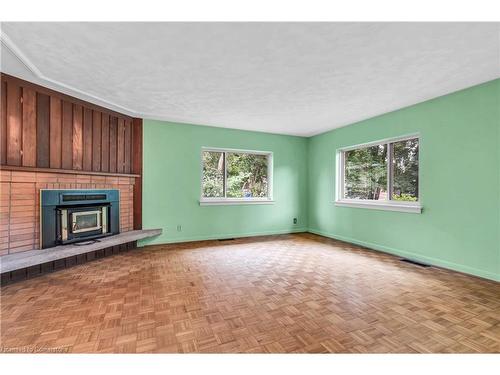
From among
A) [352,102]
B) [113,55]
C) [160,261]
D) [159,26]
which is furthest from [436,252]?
[113,55]

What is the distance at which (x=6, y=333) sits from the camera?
5.88ft

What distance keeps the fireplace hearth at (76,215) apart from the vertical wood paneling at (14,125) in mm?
503

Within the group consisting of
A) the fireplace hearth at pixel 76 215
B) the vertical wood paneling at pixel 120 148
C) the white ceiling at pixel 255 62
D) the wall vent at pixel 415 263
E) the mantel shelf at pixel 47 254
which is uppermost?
the white ceiling at pixel 255 62

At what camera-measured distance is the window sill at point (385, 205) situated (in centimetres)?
368

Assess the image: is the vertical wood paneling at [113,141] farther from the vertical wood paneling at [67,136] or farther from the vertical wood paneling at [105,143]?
the vertical wood paneling at [67,136]

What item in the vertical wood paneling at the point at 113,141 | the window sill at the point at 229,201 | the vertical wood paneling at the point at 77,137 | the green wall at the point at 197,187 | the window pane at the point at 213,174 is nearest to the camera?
the vertical wood paneling at the point at 77,137

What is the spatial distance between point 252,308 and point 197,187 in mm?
3174

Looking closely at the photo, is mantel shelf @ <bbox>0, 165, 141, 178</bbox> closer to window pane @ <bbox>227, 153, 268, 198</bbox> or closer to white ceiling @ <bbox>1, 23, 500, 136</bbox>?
white ceiling @ <bbox>1, 23, 500, 136</bbox>

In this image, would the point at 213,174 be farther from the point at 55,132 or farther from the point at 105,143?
the point at 55,132

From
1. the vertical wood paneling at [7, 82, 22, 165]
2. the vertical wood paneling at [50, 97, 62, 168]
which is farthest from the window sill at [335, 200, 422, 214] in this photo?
the vertical wood paneling at [7, 82, 22, 165]

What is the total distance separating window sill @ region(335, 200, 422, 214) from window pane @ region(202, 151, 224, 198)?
256 centimetres

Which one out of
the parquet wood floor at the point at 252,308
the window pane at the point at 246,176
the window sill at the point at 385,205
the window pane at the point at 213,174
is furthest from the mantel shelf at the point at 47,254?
the window sill at the point at 385,205

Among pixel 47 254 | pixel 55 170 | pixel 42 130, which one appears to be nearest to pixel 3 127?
pixel 42 130
